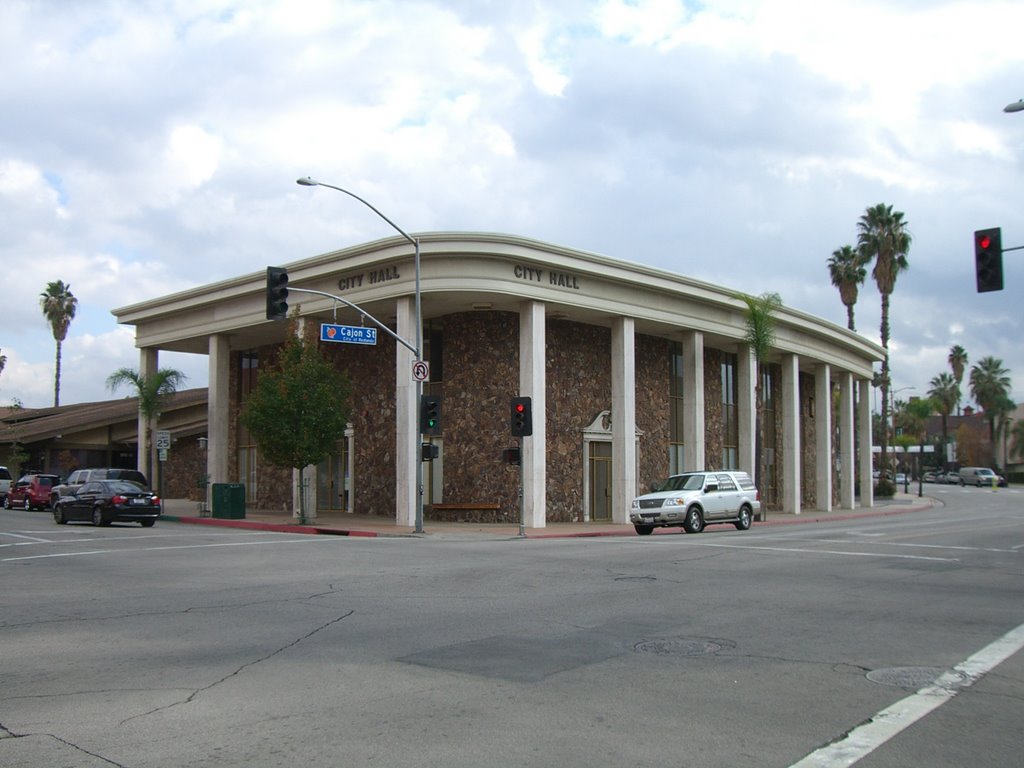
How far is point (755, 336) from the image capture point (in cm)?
3931

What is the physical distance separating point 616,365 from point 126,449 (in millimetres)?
37769

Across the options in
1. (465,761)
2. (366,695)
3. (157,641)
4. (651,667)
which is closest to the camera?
(465,761)

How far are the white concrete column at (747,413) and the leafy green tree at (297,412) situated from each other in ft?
60.3

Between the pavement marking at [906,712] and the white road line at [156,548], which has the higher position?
the pavement marking at [906,712]

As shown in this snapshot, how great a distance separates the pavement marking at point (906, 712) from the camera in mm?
6055

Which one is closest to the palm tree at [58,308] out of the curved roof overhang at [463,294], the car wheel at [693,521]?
the curved roof overhang at [463,294]

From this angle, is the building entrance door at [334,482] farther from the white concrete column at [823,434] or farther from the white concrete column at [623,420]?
the white concrete column at [823,434]

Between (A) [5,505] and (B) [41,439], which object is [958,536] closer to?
(A) [5,505]

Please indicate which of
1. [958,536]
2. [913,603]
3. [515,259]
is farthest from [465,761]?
[515,259]

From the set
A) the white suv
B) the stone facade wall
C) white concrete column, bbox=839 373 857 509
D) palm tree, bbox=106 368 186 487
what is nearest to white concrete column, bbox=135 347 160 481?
palm tree, bbox=106 368 186 487

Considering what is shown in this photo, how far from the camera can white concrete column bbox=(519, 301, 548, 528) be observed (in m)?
32.1

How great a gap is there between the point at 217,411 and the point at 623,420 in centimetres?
1776

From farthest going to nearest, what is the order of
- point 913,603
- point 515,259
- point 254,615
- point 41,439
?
point 41,439
point 515,259
point 913,603
point 254,615

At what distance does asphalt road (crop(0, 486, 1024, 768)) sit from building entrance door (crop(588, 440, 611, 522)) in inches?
749
